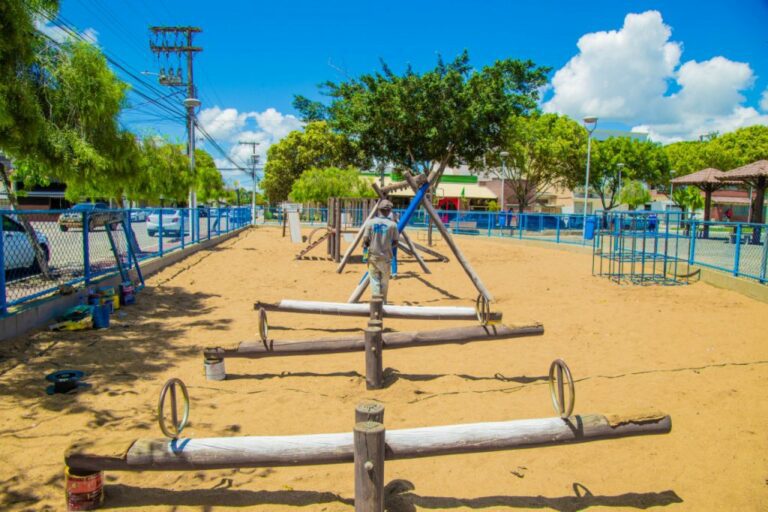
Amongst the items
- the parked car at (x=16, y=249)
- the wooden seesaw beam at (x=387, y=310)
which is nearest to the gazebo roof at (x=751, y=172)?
the wooden seesaw beam at (x=387, y=310)

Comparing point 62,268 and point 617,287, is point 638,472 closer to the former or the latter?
point 617,287

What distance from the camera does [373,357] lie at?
5.13 meters

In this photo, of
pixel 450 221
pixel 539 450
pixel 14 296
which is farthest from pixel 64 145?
pixel 450 221

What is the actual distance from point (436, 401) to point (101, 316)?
4976mm

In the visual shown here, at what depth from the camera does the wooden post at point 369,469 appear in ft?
8.97

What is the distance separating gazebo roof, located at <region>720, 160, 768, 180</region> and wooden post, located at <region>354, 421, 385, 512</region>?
22689mm

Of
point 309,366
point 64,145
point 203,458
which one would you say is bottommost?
point 309,366

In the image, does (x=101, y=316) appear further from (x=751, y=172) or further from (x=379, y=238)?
(x=751, y=172)

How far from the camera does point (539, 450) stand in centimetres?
401

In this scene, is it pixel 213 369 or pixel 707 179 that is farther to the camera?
pixel 707 179

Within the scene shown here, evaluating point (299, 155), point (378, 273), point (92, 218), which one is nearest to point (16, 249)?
point (92, 218)

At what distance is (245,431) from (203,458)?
1313 millimetres

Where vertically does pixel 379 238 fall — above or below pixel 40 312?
above

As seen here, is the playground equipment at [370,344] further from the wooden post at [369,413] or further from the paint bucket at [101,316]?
the paint bucket at [101,316]
